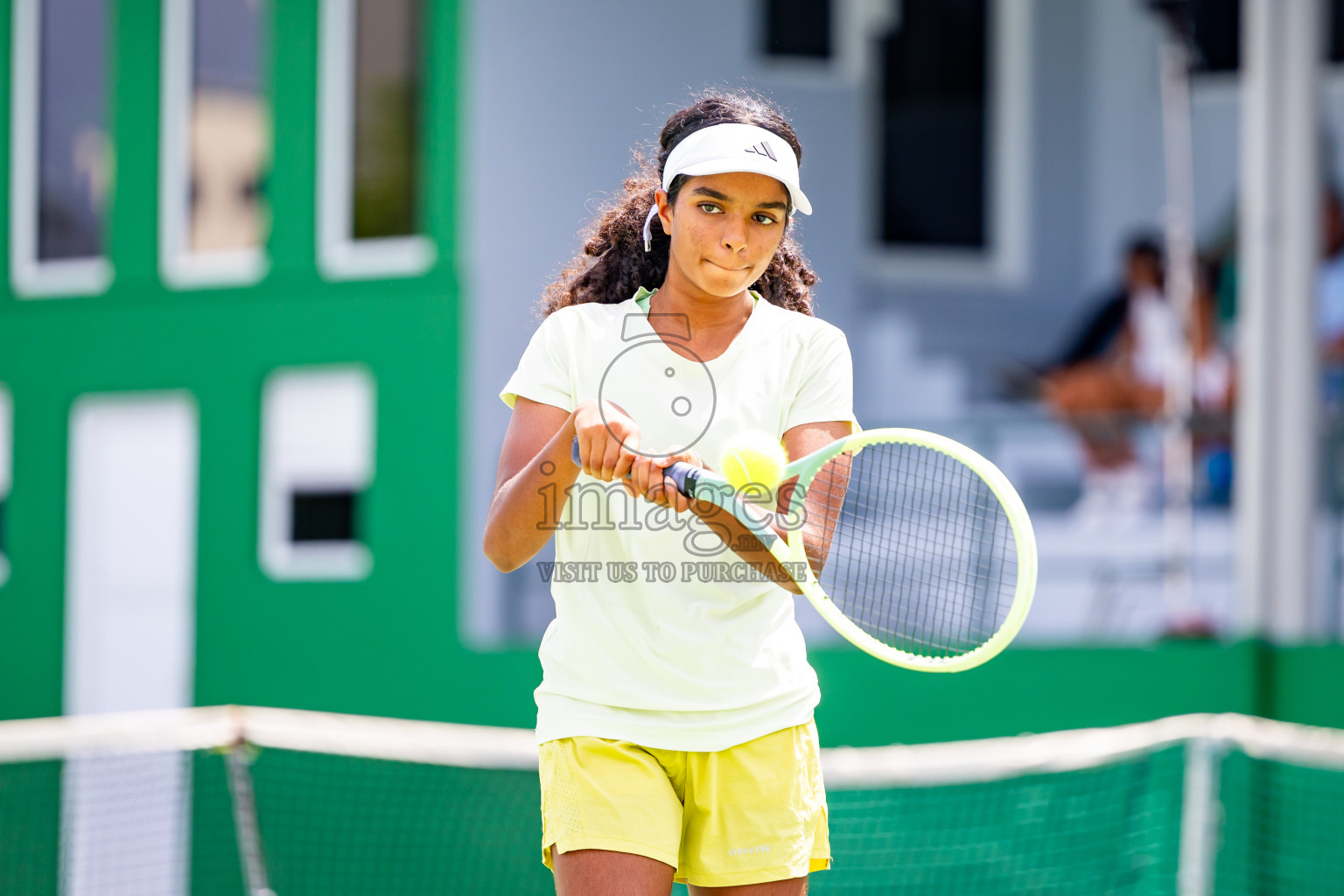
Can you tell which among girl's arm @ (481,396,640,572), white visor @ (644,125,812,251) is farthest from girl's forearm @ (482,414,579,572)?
white visor @ (644,125,812,251)

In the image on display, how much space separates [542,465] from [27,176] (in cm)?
1019

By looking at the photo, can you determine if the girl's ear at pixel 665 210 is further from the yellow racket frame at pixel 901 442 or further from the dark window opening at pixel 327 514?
the dark window opening at pixel 327 514

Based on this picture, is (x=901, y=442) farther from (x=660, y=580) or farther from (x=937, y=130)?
(x=937, y=130)

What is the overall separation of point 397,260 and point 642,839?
8.13m

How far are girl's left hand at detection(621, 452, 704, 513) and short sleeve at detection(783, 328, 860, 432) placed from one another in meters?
0.27

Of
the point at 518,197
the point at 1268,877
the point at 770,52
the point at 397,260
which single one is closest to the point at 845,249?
the point at 770,52

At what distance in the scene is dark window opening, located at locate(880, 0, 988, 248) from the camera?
1049 cm

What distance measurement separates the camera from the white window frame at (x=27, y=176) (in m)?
11.1

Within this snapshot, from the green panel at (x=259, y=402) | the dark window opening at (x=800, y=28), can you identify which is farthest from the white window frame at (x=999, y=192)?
the green panel at (x=259, y=402)

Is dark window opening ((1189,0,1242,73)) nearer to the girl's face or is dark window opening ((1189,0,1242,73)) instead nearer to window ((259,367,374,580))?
window ((259,367,374,580))

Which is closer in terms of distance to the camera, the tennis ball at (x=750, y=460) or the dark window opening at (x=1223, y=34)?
the tennis ball at (x=750, y=460)

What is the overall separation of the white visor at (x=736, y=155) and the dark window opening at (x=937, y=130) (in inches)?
330

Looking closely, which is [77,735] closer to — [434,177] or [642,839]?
[642,839]

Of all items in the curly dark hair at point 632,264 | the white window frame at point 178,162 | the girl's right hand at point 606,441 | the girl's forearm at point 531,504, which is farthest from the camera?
the white window frame at point 178,162
